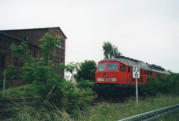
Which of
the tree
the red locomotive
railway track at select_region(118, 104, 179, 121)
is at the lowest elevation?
railway track at select_region(118, 104, 179, 121)

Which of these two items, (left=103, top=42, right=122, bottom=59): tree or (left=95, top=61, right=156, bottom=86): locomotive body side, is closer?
(left=95, top=61, right=156, bottom=86): locomotive body side

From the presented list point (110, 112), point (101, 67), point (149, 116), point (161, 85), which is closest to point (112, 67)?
point (101, 67)

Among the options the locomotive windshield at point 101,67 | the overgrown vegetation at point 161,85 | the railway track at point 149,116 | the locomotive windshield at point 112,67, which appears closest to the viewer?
the railway track at point 149,116

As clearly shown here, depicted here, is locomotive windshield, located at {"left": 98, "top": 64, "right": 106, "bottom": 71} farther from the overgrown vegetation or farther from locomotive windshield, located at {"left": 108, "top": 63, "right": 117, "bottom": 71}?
the overgrown vegetation

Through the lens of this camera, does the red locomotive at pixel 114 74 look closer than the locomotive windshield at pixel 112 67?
Yes

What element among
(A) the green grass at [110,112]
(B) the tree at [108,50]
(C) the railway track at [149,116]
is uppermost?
(B) the tree at [108,50]

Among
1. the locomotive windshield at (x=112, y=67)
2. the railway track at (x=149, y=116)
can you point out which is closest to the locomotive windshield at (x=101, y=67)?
the locomotive windshield at (x=112, y=67)

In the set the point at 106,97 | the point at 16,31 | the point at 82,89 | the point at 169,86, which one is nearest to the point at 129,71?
the point at 106,97

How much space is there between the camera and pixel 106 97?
13641 mm

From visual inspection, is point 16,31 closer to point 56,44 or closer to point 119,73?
point 119,73

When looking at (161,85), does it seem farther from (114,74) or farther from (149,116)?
(149,116)

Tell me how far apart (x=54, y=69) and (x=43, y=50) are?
85cm

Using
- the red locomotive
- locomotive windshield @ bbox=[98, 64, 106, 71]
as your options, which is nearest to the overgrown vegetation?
the red locomotive

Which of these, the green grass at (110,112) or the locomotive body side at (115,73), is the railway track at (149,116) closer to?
the green grass at (110,112)
